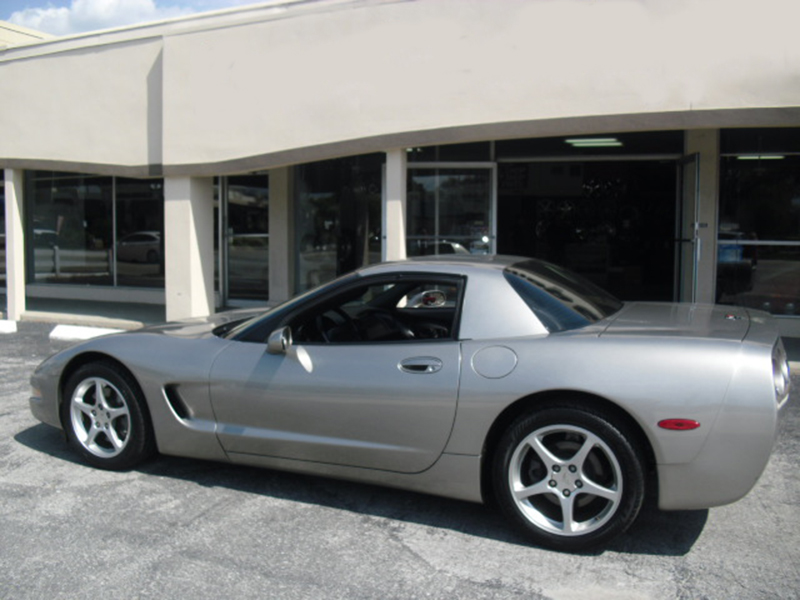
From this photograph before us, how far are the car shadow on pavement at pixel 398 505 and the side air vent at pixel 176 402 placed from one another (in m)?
0.46

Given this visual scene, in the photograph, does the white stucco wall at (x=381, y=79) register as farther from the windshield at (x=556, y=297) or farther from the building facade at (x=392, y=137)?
the windshield at (x=556, y=297)

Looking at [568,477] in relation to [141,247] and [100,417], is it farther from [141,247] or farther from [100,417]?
[141,247]

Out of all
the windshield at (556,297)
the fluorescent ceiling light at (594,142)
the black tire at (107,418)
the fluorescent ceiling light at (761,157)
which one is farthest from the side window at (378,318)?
the fluorescent ceiling light at (594,142)

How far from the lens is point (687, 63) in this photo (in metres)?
7.95

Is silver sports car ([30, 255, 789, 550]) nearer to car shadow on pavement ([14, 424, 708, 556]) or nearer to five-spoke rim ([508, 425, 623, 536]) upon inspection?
five-spoke rim ([508, 425, 623, 536])

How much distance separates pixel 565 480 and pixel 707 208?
7.46 meters

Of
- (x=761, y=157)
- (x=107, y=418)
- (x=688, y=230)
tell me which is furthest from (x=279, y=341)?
(x=761, y=157)

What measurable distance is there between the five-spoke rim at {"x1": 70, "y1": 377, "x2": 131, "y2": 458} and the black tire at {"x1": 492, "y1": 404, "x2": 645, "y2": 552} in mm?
2430

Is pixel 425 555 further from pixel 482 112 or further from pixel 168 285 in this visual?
pixel 168 285

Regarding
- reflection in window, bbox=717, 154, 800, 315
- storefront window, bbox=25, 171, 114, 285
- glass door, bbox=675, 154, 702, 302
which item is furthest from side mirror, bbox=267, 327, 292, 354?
storefront window, bbox=25, 171, 114, 285

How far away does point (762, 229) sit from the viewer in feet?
33.8

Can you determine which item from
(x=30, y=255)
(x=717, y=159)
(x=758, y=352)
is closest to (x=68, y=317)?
(x=30, y=255)

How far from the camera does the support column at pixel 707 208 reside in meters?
10.2

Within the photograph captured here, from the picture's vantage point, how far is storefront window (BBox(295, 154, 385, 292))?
12.6m
